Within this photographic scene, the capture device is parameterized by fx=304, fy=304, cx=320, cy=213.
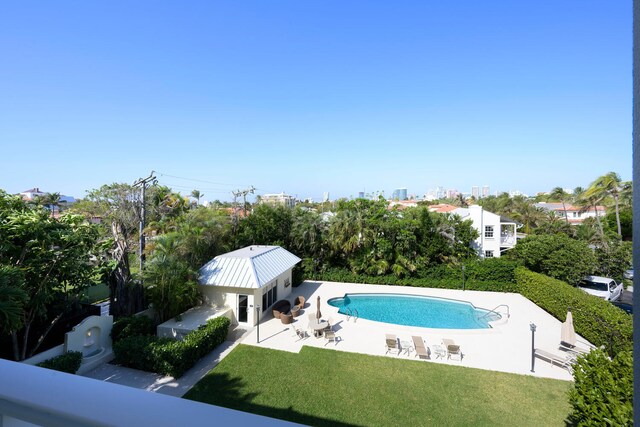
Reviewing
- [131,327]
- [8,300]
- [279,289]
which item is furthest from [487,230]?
[8,300]

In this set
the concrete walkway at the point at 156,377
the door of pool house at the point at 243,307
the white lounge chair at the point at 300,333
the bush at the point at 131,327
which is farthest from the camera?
the door of pool house at the point at 243,307

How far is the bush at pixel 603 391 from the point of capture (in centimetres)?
596

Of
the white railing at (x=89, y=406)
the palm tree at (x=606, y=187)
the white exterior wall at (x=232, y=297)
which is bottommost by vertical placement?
the white exterior wall at (x=232, y=297)

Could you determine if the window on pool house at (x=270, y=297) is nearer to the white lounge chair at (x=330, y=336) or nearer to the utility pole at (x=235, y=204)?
the white lounge chair at (x=330, y=336)

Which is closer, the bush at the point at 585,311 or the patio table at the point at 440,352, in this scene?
the bush at the point at 585,311

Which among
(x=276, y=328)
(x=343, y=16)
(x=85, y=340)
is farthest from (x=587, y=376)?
(x=85, y=340)

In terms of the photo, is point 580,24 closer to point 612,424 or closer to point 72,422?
point 612,424

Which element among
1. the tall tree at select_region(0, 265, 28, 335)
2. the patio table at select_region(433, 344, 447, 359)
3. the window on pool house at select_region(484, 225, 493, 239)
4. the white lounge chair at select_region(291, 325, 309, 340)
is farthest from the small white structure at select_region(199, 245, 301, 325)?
the window on pool house at select_region(484, 225, 493, 239)

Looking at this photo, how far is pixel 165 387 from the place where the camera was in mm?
9977

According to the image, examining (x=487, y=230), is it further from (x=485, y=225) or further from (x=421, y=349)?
(x=421, y=349)

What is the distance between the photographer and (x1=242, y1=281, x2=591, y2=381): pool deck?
38.1ft

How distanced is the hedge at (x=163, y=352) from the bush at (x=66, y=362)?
3.72 feet

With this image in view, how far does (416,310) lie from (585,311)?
7.81 meters

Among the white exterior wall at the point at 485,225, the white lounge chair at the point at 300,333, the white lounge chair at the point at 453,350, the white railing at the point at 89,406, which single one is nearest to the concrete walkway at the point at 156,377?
the white lounge chair at the point at 300,333
